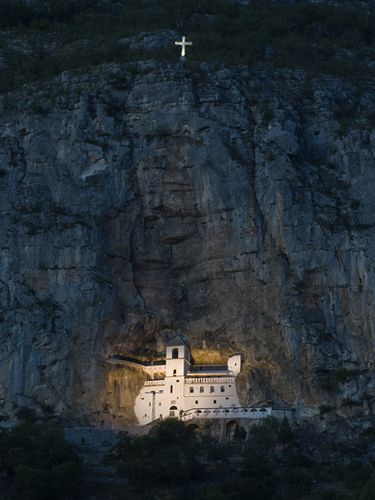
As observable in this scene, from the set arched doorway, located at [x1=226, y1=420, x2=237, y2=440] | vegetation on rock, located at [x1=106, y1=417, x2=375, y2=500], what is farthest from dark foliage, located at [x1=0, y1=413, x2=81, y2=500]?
arched doorway, located at [x1=226, y1=420, x2=237, y2=440]

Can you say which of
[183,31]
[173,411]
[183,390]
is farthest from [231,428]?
[183,31]

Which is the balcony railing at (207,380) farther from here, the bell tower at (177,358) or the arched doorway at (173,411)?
the arched doorway at (173,411)

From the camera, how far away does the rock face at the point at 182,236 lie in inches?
3118

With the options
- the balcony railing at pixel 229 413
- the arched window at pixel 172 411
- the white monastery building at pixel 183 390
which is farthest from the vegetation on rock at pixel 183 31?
the balcony railing at pixel 229 413

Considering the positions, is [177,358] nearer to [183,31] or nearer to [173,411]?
[173,411]

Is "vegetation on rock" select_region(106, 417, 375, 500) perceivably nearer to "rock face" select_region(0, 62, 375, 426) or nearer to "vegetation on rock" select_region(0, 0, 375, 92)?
"rock face" select_region(0, 62, 375, 426)

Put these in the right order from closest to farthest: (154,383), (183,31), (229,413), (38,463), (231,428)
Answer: (38,463)
(231,428)
(229,413)
(154,383)
(183,31)

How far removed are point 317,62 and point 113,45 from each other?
1502cm

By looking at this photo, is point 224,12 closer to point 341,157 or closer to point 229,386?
point 341,157

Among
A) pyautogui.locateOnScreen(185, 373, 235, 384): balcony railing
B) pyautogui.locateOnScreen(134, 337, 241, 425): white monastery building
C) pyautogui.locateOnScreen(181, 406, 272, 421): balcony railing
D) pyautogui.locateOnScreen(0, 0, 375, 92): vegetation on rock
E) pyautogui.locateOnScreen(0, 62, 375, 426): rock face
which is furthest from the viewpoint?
pyautogui.locateOnScreen(0, 0, 375, 92): vegetation on rock

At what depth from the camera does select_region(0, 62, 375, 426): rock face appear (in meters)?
79.2

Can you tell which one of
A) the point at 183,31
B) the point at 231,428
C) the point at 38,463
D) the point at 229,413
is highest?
the point at 183,31

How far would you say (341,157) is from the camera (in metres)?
85.8

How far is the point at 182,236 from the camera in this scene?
84.6m
